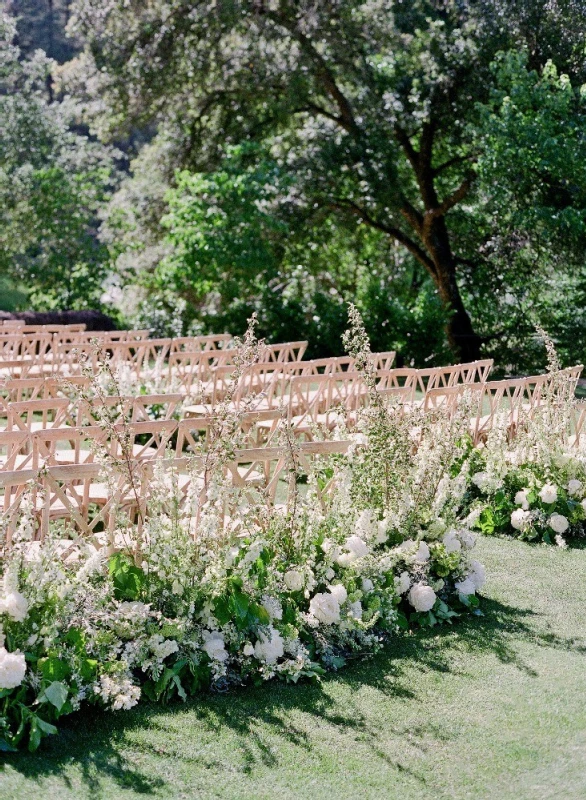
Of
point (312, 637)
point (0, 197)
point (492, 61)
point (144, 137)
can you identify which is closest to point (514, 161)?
point (492, 61)

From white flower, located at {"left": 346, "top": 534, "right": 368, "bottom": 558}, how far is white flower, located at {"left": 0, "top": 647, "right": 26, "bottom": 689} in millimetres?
1805

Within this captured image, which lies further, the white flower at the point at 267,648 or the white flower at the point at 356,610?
the white flower at the point at 356,610

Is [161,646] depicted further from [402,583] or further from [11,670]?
[402,583]

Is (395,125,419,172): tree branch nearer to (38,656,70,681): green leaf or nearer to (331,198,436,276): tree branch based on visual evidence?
(331,198,436,276): tree branch

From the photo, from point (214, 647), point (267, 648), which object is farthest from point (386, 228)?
point (214, 647)

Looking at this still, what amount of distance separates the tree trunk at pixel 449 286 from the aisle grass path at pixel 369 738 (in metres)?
13.3

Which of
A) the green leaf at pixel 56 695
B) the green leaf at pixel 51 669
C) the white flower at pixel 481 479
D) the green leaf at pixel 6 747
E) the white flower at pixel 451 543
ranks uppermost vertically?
the white flower at pixel 481 479

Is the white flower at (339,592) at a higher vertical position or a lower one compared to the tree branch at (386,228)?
lower

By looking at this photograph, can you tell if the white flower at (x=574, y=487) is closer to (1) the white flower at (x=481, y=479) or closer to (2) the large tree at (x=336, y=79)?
(1) the white flower at (x=481, y=479)

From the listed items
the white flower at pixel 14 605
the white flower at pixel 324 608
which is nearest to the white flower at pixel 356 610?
the white flower at pixel 324 608

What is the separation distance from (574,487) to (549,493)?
23cm

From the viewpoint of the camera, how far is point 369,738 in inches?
163

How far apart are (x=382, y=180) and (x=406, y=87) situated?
1553 millimetres

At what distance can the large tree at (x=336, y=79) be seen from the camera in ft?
54.7
